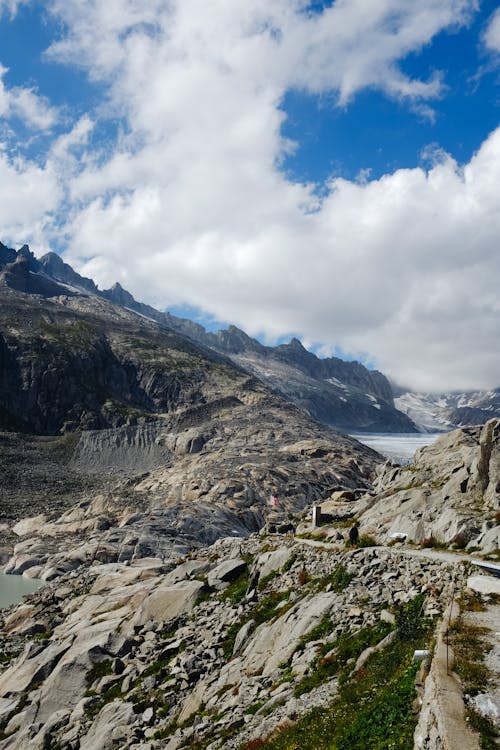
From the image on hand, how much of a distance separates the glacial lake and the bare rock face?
55.6 meters

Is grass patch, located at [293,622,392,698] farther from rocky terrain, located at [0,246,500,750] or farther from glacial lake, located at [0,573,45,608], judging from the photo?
glacial lake, located at [0,573,45,608]

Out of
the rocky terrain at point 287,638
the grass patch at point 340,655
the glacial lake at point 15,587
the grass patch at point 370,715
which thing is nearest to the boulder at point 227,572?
the rocky terrain at point 287,638

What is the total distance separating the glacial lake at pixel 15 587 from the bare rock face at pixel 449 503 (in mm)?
55631

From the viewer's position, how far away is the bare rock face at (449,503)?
1175 inches

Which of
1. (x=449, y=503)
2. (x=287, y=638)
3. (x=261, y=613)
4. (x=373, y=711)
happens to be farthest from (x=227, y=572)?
(x=373, y=711)

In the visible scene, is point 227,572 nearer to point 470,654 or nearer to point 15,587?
point 470,654

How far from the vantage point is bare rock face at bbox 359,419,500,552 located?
29.8 m

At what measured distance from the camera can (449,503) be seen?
37.1 metres

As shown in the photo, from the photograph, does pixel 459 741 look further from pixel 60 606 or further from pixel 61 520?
pixel 61 520

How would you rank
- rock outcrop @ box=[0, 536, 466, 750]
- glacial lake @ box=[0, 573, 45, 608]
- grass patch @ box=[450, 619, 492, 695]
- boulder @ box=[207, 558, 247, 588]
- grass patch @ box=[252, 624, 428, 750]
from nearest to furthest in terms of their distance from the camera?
grass patch @ box=[252, 624, 428, 750], grass patch @ box=[450, 619, 492, 695], rock outcrop @ box=[0, 536, 466, 750], boulder @ box=[207, 558, 247, 588], glacial lake @ box=[0, 573, 45, 608]

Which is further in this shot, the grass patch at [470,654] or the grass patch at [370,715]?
the grass patch at [470,654]

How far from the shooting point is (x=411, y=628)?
1753 cm

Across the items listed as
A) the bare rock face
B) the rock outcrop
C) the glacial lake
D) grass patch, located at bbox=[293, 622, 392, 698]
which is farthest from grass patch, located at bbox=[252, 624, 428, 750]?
the glacial lake

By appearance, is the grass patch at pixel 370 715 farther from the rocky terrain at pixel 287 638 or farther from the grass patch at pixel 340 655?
the grass patch at pixel 340 655
